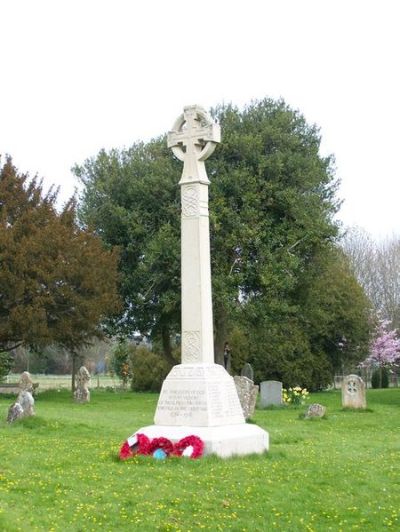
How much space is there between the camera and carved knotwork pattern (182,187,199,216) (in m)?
13.3

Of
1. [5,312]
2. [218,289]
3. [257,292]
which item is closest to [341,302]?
[257,292]

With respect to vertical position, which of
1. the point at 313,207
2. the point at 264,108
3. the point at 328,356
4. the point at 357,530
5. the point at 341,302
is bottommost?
the point at 357,530

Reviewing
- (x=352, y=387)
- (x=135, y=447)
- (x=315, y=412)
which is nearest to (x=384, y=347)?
(x=352, y=387)

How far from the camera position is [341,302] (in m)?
45.1

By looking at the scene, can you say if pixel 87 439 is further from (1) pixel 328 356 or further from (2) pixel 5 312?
(1) pixel 328 356

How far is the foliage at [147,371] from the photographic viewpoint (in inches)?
1705

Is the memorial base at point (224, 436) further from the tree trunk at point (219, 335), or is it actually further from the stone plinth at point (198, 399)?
the tree trunk at point (219, 335)

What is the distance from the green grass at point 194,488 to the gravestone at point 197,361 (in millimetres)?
570

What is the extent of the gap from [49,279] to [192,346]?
1732 cm

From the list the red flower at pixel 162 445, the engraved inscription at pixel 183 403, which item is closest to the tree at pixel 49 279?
the engraved inscription at pixel 183 403

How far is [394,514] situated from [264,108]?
89.8ft

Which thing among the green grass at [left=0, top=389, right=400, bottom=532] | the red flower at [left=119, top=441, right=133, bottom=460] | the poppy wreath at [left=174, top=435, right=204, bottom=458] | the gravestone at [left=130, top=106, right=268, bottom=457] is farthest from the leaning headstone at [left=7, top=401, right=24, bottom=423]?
the poppy wreath at [left=174, top=435, right=204, bottom=458]

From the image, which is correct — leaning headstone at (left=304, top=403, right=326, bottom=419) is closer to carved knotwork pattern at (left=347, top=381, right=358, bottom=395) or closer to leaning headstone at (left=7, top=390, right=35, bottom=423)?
carved knotwork pattern at (left=347, top=381, right=358, bottom=395)

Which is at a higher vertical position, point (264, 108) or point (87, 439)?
point (264, 108)
